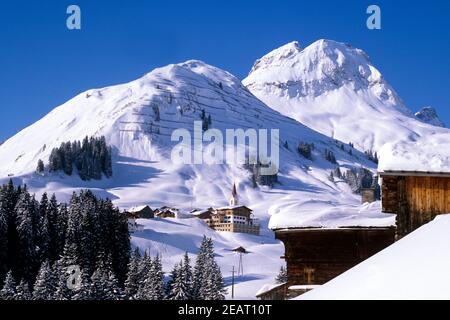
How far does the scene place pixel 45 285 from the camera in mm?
58750

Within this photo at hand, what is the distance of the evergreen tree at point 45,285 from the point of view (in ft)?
189

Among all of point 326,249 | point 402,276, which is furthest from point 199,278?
point 402,276

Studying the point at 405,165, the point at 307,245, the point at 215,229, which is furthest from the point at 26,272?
the point at 215,229

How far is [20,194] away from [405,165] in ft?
222

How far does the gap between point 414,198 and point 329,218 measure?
202 inches

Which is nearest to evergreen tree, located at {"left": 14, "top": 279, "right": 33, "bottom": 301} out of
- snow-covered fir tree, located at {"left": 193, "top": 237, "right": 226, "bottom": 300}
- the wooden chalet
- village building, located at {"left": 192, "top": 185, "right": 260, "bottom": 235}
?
snow-covered fir tree, located at {"left": 193, "top": 237, "right": 226, "bottom": 300}

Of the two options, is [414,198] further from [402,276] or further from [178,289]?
[178,289]

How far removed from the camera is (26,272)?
68.6 metres

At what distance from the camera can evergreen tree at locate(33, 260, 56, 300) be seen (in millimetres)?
57562

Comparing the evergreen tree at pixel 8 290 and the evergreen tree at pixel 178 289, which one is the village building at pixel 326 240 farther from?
the evergreen tree at pixel 8 290

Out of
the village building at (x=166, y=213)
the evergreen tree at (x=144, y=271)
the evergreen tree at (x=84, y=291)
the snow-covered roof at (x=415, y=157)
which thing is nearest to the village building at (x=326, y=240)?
the snow-covered roof at (x=415, y=157)

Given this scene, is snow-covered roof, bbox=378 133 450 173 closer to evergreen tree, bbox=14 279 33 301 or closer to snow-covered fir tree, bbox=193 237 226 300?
evergreen tree, bbox=14 279 33 301

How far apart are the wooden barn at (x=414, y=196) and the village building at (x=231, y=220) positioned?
135 metres
